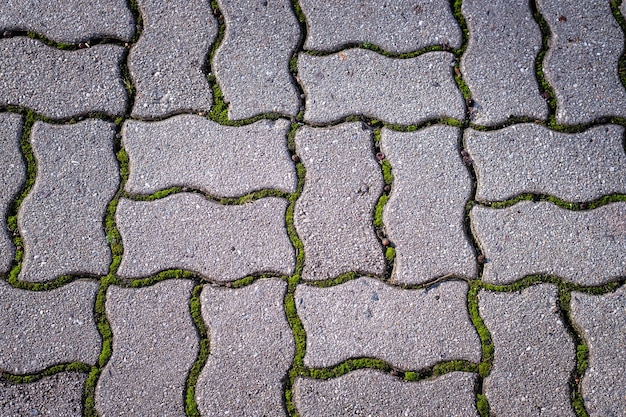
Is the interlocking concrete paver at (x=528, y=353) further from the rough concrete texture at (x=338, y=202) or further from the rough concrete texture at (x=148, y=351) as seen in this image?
the rough concrete texture at (x=148, y=351)

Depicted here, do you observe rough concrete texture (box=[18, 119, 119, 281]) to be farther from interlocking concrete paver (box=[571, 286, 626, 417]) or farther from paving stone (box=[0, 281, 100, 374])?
interlocking concrete paver (box=[571, 286, 626, 417])

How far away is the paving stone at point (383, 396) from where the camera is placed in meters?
2.29

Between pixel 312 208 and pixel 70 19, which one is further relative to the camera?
pixel 70 19

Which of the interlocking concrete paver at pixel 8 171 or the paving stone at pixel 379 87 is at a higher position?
the paving stone at pixel 379 87

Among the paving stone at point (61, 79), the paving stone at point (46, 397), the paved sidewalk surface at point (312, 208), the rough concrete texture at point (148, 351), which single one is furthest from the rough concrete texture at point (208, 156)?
the paving stone at point (46, 397)

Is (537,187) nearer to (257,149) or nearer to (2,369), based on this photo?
(257,149)

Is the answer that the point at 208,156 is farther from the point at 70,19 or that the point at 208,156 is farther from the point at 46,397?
the point at 46,397

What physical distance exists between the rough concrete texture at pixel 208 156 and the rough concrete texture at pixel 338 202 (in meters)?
0.09

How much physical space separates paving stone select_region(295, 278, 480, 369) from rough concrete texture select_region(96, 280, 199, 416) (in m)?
0.44

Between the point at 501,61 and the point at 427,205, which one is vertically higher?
the point at 501,61

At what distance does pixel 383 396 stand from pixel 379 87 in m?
1.18

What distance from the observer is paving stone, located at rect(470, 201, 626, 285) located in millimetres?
2385

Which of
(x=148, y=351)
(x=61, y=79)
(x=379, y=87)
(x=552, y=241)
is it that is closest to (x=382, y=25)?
(x=379, y=87)

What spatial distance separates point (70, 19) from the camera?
2570mm
